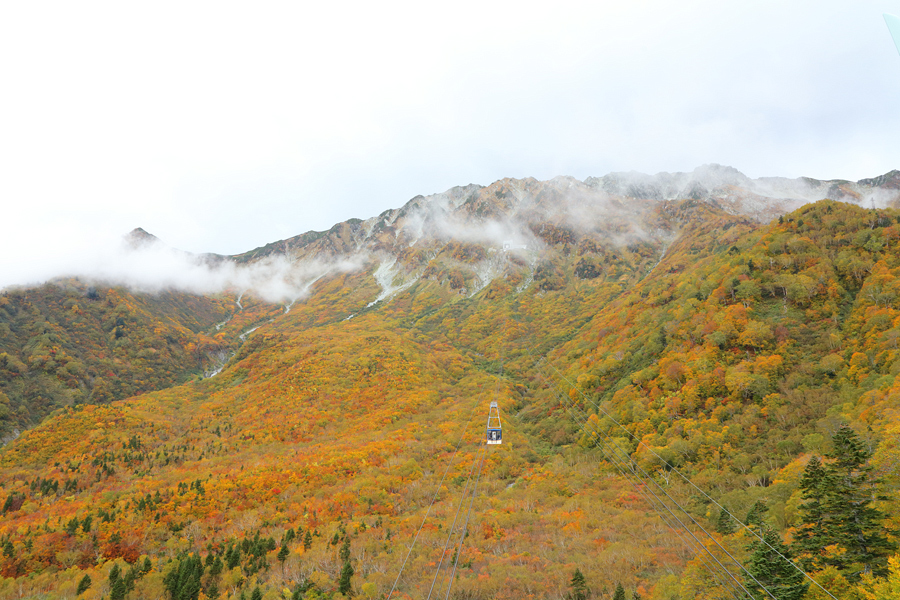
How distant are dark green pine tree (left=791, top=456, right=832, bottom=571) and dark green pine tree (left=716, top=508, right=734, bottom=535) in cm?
930

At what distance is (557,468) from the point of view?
4991 centimetres

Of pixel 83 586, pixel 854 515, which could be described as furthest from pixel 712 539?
pixel 83 586

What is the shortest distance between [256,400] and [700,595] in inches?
3731

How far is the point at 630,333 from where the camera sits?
75625 millimetres

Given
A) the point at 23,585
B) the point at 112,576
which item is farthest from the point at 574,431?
the point at 23,585

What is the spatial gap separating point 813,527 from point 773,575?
13.7 feet

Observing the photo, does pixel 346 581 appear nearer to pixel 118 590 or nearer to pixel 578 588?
pixel 578 588

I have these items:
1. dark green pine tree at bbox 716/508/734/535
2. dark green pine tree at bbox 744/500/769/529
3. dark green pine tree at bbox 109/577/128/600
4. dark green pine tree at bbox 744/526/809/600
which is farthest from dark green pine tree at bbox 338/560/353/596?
dark green pine tree at bbox 716/508/734/535

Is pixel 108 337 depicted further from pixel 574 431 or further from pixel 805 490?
pixel 805 490

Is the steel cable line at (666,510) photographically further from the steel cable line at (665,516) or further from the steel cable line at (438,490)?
the steel cable line at (438,490)

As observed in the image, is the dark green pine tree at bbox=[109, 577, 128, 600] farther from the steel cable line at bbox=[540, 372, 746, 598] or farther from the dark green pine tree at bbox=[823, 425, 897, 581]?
the dark green pine tree at bbox=[823, 425, 897, 581]

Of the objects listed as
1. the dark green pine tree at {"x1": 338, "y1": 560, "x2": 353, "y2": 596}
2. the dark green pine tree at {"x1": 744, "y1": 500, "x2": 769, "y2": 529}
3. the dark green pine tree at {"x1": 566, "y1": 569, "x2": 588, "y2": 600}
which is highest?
the dark green pine tree at {"x1": 338, "y1": 560, "x2": 353, "y2": 596}

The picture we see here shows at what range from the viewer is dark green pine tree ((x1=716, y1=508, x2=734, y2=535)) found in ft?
97.6

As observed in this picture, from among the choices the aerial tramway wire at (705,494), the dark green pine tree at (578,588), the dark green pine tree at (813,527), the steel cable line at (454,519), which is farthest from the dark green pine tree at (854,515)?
the steel cable line at (454,519)
